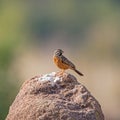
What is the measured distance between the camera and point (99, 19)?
6600 cm

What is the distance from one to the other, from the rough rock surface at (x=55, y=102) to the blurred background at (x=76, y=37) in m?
22.6

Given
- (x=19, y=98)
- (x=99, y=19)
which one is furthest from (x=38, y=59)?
(x=19, y=98)

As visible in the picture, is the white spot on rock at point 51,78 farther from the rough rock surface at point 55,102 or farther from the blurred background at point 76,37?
the blurred background at point 76,37

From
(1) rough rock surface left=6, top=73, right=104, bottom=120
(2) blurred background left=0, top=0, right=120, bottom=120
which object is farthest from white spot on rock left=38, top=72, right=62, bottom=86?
(2) blurred background left=0, top=0, right=120, bottom=120

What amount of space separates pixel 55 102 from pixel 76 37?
55915 mm

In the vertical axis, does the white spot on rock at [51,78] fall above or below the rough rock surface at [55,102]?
above

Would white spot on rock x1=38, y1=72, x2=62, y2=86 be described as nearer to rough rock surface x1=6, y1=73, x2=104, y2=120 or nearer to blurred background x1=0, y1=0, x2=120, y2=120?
rough rock surface x1=6, y1=73, x2=104, y2=120

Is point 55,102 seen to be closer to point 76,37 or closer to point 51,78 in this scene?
point 51,78

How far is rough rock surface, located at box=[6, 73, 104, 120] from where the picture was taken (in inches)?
408

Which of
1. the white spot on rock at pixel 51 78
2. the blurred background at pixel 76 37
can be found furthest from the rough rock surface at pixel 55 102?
the blurred background at pixel 76 37

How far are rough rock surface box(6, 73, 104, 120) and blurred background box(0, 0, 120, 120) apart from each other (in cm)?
2259

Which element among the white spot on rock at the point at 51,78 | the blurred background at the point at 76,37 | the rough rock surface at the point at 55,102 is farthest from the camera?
the blurred background at the point at 76,37

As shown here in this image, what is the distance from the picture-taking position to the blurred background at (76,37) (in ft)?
159

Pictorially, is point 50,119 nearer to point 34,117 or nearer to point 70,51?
point 34,117
